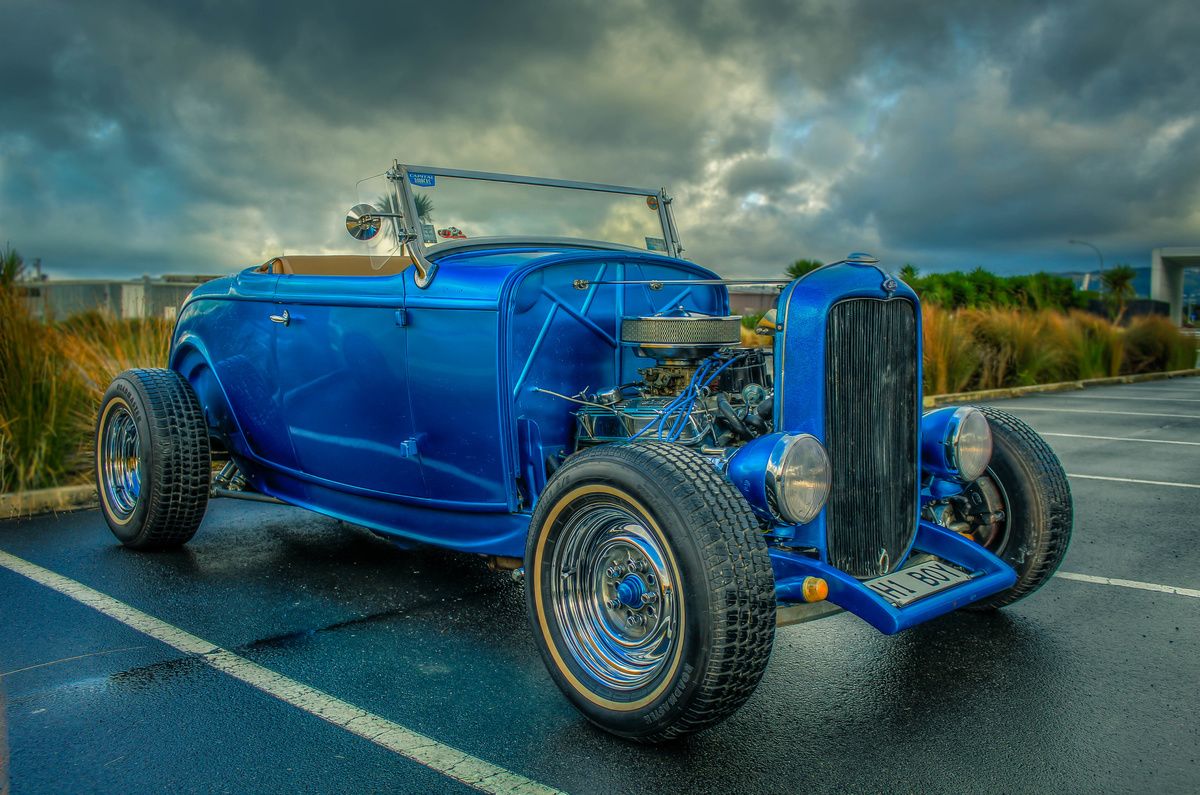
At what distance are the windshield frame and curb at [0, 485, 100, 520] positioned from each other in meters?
3.54

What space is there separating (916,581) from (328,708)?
208 cm

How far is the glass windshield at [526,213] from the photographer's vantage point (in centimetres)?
436

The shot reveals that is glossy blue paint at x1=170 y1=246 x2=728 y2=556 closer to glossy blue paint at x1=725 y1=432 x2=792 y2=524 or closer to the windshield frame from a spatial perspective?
the windshield frame

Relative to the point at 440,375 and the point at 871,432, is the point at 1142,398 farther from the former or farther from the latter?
the point at 440,375

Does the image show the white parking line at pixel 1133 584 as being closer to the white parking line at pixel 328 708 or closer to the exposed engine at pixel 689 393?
the exposed engine at pixel 689 393

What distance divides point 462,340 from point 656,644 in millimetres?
1496

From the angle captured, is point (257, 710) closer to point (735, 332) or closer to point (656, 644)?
point (656, 644)

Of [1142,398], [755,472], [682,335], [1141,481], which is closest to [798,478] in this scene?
[755,472]

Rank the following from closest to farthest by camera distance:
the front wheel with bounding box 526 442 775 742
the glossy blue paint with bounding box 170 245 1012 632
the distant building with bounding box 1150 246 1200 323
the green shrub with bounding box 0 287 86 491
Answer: the front wheel with bounding box 526 442 775 742
the glossy blue paint with bounding box 170 245 1012 632
the green shrub with bounding box 0 287 86 491
the distant building with bounding box 1150 246 1200 323

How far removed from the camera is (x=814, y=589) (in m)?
2.90

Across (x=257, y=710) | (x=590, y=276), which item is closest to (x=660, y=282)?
(x=590, y=276)

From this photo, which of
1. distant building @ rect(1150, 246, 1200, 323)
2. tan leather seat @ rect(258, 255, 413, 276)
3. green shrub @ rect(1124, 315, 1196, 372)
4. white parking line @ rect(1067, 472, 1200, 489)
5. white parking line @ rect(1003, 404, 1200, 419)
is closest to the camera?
tan leather seat @ rect(258, 255, 413, 276)

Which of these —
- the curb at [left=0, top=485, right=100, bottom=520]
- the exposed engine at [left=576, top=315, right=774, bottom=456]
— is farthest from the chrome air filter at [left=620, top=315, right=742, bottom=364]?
the curb at [left=0, top=485, right=100, bottom=520]

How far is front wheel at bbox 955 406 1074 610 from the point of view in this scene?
3729 mm
